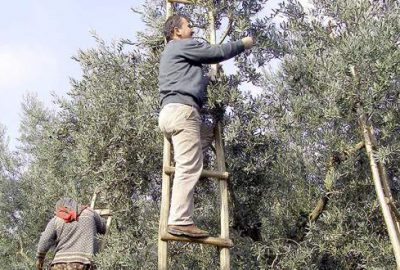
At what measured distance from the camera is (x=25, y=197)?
53.3 feet

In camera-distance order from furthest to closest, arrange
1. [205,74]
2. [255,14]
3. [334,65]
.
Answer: [255,14], [205,74], [334,65]

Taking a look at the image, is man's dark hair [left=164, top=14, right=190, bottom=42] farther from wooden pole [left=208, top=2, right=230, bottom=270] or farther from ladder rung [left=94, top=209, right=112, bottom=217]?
ladder rung [left=94, top=209, right=112, bottom=217]

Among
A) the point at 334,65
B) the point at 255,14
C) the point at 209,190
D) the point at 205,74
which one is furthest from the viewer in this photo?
the point at 209,190

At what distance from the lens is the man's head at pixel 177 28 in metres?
6.95

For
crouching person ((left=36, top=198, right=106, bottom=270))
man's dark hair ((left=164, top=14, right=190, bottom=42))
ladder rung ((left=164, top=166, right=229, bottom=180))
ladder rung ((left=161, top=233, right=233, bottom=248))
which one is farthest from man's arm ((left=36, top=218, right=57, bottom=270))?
man's dark hair ((left=164, top=14, right=190, bottom=42))

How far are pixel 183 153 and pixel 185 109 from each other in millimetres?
473

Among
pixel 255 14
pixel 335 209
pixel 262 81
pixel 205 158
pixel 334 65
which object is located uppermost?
pixel 255 14

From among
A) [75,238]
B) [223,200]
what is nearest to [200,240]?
[223,200]

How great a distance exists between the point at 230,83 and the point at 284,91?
3.73ft

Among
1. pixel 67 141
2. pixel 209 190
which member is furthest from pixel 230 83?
pixel 67 141

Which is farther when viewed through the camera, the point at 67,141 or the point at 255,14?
the point at 67,141

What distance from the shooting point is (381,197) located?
698 centimetres

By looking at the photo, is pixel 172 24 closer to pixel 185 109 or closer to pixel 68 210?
pixel 185 109

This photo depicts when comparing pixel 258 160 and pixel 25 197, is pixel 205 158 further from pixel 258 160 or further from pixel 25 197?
pixel 25 197
